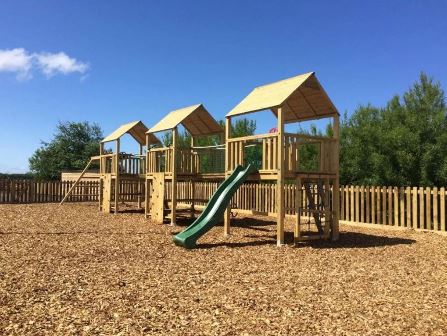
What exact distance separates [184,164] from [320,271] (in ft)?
28.2

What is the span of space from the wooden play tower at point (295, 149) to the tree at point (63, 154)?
34196 mm

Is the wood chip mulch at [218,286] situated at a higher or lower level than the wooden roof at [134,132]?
lower

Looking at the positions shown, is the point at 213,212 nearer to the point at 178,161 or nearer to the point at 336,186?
the point at 336,186

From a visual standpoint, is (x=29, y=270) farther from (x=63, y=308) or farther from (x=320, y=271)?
(x=320, y=271)

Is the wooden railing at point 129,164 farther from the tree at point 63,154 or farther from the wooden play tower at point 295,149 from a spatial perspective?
the tree at point 63,154

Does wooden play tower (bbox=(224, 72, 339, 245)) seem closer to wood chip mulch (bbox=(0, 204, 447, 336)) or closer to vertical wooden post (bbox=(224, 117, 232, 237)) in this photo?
vertical wooden post (bbox=(224, 117, 232, 237))

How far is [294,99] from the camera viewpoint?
1259cm

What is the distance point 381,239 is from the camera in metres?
11.7

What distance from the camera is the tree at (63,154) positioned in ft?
146

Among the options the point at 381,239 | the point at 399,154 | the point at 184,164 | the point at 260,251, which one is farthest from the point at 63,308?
the point at 399,154

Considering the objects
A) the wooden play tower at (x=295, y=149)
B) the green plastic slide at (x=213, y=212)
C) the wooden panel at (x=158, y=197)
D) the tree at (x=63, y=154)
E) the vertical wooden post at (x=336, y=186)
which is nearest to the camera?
the green plastic slide at (x=213, y=212)

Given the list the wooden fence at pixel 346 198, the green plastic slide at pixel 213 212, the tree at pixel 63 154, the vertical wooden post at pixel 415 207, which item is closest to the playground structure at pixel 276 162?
the green plastic slide at pixel 213 212

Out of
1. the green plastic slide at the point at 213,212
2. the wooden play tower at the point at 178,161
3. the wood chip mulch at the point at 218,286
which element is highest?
the wooden play tower at the point at 178,161

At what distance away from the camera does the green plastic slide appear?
9.95 metres
